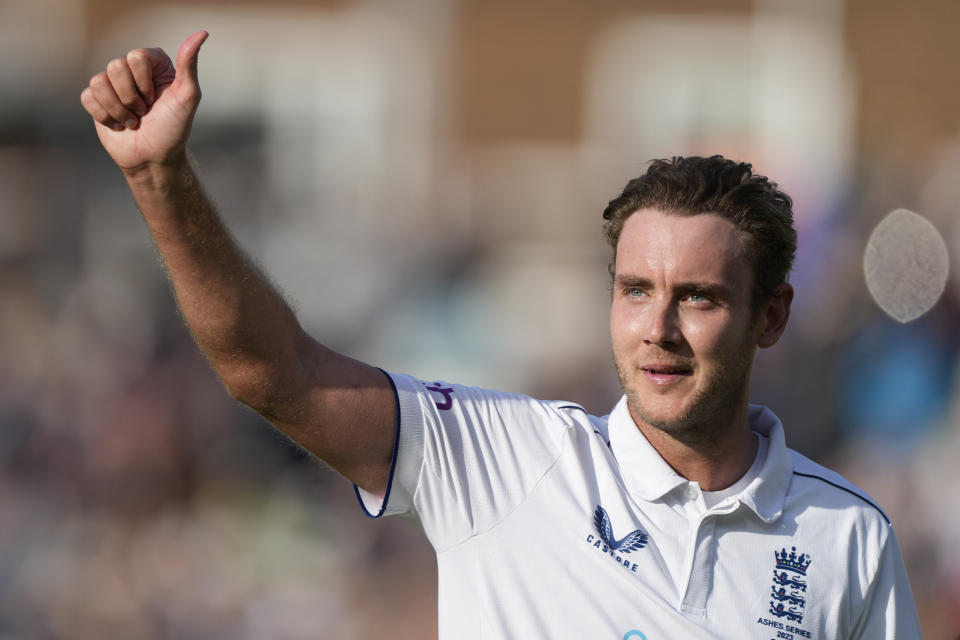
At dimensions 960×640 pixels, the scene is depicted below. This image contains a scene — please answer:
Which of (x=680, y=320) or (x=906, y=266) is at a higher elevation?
(x=680, y=320)

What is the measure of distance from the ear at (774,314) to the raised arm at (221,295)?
106 cm

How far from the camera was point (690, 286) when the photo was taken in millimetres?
2836

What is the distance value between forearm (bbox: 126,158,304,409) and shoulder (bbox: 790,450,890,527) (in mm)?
1328

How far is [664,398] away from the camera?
9.24 feet

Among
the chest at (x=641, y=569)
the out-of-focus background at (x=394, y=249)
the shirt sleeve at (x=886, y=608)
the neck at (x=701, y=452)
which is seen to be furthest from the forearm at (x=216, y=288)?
the out-of-focus background at (x=394, y=249)

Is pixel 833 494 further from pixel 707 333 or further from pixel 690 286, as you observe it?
pixel 690 286

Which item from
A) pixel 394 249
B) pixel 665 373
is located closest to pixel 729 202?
pixel 665 373

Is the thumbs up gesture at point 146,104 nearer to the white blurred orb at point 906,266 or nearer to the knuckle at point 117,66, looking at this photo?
the knuckle at point 117,66

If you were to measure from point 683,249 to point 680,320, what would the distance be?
0.18m

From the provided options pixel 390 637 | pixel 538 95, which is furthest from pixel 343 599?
pixel 538 95

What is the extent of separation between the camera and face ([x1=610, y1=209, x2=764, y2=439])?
281 centimetres

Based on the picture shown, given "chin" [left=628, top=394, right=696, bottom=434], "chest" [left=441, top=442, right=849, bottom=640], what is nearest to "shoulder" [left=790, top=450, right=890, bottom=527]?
"chest" [left=441, top=442, right=849, bottom=640]

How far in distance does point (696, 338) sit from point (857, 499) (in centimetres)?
59

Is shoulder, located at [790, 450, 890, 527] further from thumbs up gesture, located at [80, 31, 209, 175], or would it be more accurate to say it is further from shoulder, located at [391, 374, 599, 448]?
thumbs up gesture, located at [80, 31, 209, 175]
